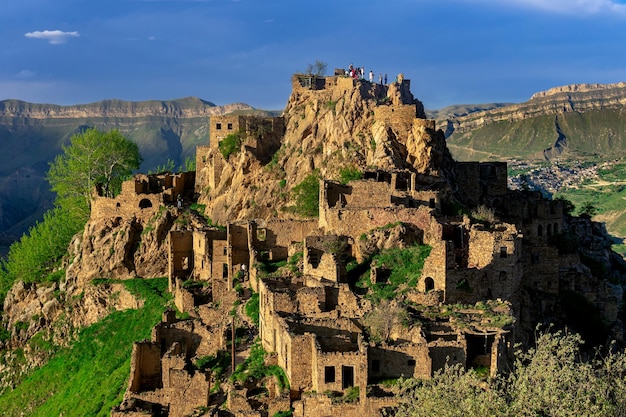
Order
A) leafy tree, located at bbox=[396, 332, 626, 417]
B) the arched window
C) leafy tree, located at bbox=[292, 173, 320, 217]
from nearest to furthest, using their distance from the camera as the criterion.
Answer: leafy tree, located at bbox=[396, 332, 626, 417], the arched window, leafy tree, located at bbox=[292, 173, 320, 217]

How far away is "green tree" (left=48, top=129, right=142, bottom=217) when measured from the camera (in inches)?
3297

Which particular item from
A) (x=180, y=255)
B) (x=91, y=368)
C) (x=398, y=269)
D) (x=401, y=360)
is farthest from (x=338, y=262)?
(x=91, y=368)

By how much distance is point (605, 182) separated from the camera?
184 m

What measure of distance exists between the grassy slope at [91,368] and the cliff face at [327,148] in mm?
10309

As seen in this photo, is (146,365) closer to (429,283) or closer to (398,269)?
(398,269)

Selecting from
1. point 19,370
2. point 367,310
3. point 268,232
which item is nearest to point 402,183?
point 268,232

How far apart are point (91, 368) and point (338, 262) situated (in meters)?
23.7

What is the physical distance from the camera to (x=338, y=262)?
44.8 metres

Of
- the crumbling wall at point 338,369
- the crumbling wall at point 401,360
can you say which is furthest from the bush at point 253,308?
the crumbling wall at point 401,360

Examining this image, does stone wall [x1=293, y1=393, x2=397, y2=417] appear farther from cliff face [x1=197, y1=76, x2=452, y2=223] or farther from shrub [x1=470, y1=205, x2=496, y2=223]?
cliff face [x1=197, y1=76, x2=452, y2=223]

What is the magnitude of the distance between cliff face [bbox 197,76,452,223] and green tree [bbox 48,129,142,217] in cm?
1371

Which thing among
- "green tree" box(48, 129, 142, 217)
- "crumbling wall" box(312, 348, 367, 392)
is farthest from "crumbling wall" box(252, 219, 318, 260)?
"green tree" box(48, 129, 142, 217)

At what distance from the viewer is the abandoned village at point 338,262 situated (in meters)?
34.8

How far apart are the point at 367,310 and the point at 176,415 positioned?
1017cm
